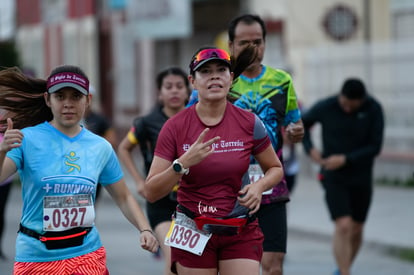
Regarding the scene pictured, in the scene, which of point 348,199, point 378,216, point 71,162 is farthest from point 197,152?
point 378,216

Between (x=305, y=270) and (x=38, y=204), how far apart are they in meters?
5.44

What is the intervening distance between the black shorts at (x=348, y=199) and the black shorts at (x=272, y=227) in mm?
2709

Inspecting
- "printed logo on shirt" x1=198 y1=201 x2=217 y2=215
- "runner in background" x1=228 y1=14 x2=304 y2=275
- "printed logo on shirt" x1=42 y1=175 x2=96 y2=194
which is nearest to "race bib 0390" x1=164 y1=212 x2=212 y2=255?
"printed logo on shirt" x1=198 y1=201 x2=217 y2=215

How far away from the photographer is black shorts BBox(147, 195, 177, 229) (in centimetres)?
761

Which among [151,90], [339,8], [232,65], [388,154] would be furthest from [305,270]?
[151,90]

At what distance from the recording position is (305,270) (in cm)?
1016

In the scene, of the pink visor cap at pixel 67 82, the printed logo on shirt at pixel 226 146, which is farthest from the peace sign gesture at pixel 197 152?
the pink visor cap at pixel 67 82

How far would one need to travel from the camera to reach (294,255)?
11422 mm

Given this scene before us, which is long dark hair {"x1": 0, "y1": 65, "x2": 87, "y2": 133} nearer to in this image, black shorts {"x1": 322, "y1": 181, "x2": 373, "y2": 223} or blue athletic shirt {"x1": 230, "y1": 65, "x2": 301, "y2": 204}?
blue athletic shirt {"x1": 230, "y1": 65, "x2": 301, "y2": 204}

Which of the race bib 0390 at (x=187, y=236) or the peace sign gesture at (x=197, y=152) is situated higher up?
the peace sign gesture at (x=197, y=152)

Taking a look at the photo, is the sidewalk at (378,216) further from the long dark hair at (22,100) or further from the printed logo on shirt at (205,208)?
the long dark hair at (22,100)

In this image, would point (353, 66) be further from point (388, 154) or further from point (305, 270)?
point (305, 270)

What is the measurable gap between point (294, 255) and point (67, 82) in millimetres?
6615

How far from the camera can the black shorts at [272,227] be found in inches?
259
